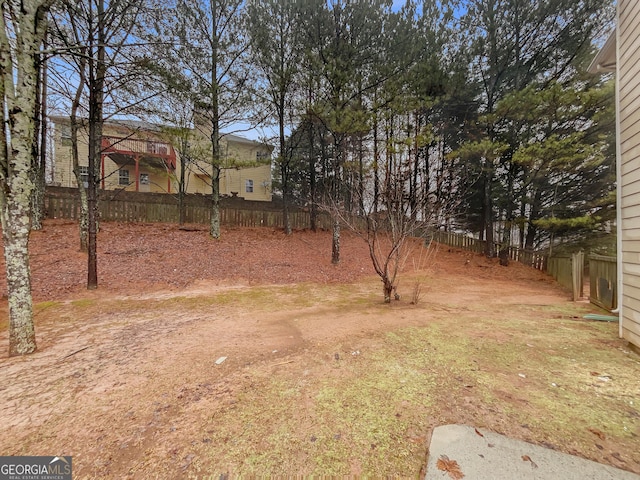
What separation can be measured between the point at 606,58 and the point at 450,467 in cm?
643

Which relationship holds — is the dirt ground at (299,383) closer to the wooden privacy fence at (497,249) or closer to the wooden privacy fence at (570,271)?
the wooden privacy fence at (570,271)

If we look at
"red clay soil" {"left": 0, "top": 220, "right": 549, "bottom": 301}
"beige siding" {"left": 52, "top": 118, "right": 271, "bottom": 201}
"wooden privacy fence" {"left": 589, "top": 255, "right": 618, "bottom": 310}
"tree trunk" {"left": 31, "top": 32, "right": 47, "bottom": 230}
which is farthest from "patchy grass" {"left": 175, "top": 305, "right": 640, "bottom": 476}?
"tree trunk" {"left": 31, "top": 32, "right": 47, "bottom": 230}

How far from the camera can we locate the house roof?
397 centimetres

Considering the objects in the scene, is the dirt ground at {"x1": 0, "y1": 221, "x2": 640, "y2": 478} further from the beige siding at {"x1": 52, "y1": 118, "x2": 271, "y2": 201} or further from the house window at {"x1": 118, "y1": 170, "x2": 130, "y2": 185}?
the house window at {"x1": 118, "y1": 170, "x2": 130, "y2": 185}

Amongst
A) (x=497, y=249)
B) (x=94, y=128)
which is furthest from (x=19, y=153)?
(x=497, y=249)

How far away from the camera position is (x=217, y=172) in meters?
11.1

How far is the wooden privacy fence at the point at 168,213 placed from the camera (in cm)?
1119

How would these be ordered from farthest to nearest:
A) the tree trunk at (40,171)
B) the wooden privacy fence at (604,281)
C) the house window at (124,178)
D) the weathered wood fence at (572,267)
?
the house window at (124,178) → the tree trunk at (40,171) → the weathered wood fence at (572,267) → the wooden privacy fence at (604,281)

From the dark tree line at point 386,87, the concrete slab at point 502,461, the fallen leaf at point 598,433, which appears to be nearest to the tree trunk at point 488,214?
the dark tree line at point 386,87

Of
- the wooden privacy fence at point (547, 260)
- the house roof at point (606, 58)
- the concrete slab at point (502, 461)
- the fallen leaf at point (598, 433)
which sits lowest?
the fallen leaf at point (598, 433)

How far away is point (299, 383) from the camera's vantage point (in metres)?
2.45
